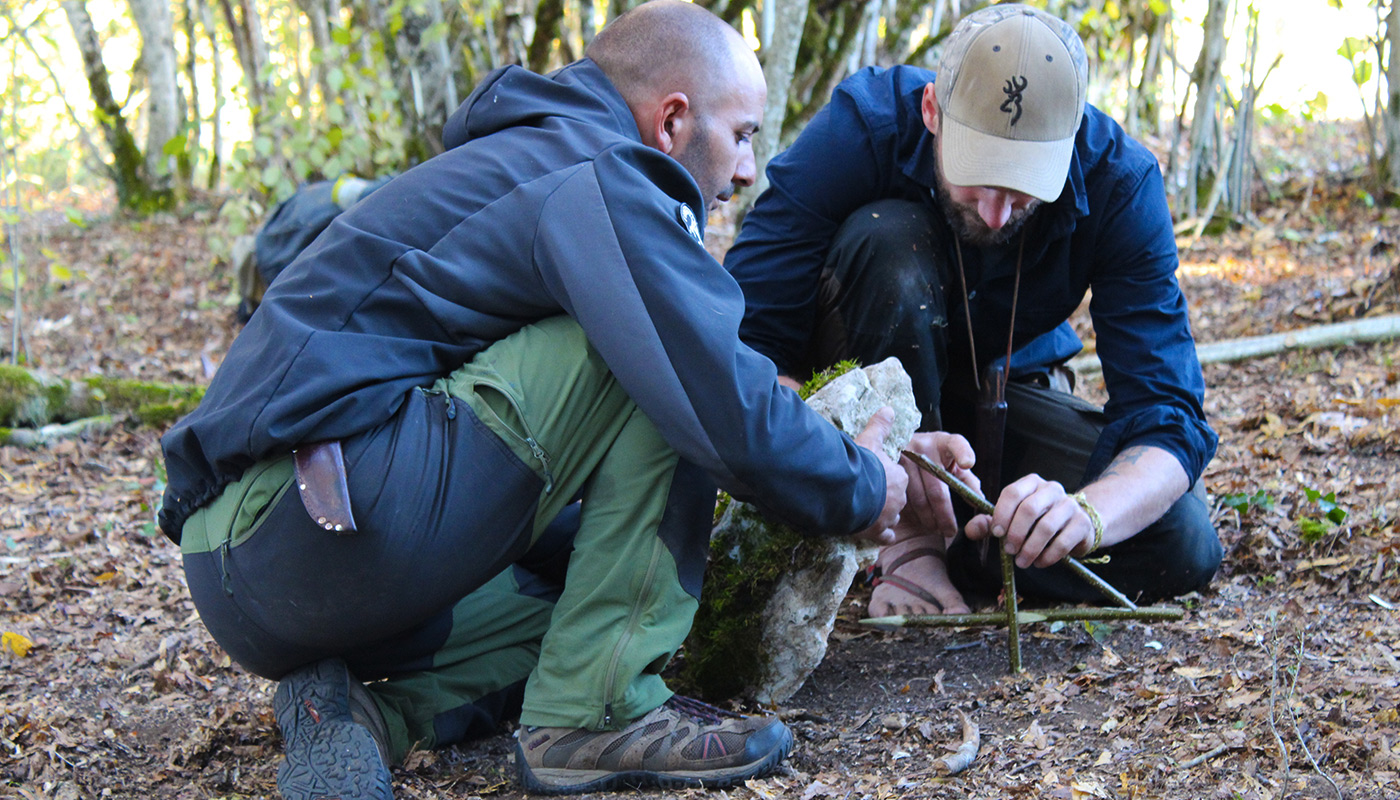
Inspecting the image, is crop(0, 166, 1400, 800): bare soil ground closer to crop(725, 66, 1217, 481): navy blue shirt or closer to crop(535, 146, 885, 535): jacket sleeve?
crop(725, 66, 1217, 481): navy blue shirt

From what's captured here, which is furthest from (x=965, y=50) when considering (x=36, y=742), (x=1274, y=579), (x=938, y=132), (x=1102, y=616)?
(x=36, y=742)

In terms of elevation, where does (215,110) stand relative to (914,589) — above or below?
below

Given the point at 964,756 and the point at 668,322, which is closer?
the point at 668,322

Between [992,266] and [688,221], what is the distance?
1.38 meters

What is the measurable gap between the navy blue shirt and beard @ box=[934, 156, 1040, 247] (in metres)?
0.04

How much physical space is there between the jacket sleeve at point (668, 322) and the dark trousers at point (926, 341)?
1058 millimetres

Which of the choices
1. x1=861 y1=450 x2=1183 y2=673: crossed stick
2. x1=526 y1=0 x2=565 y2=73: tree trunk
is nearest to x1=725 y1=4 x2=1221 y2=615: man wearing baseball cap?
x1=861 y1=450 x2=1183 y2=673: crossed stick

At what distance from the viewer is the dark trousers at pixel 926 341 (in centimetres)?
287

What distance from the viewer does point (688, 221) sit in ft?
6.46

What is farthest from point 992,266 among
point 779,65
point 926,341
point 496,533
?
point 779,65

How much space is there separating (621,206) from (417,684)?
1185mm

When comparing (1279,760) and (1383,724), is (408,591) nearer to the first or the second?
(1279,760)

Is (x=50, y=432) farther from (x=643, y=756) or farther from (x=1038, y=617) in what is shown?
(x=1038, y=617)

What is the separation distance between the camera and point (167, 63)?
9.25m
